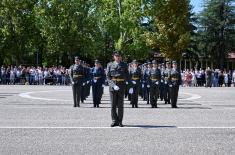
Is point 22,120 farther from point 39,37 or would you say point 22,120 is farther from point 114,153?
point 39,37

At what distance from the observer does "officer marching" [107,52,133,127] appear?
14.2 meters

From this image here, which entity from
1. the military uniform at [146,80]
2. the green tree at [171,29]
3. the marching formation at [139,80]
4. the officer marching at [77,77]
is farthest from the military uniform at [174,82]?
the green tree at [171,29]

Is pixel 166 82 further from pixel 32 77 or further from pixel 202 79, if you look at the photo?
pixel 202 79

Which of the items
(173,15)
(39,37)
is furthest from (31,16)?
(173,15)

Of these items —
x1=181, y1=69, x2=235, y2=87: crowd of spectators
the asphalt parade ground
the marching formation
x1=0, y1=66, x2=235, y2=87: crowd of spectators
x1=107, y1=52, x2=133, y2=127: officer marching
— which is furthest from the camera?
x1=181, y1=69, x2=235, y2=87: crowd of spectators

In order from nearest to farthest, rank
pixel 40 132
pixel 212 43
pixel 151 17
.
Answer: pixel 40 132 → pixel 151 17 → pixel 212 43

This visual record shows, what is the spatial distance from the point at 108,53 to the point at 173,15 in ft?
39.9

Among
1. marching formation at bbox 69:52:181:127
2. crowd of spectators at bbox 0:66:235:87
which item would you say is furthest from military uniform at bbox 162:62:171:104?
crowd of spectators at bbox 0:66:235:87

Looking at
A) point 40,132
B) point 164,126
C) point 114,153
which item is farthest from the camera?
point 164,126

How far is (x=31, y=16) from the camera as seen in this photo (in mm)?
68875

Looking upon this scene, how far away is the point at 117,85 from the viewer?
14594 millimetres

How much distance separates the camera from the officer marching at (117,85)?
1416 centimetres

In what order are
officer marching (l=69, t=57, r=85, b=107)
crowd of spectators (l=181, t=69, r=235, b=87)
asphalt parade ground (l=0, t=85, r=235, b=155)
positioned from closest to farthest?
1. asphalt parade ground (l=0, t=85, r=235, b=155)
2. officer marching (l=69, t=57, r=85, b=107)
3. crowd of spectators (l=181, t=69, r=235, b=87)

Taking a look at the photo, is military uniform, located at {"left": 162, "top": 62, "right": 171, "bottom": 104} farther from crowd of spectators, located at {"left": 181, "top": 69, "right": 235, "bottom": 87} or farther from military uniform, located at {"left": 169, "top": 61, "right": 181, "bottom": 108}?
crowd of spectators, located at {"left": 181, "top": 69, "right": 235, "bottom": 87}
